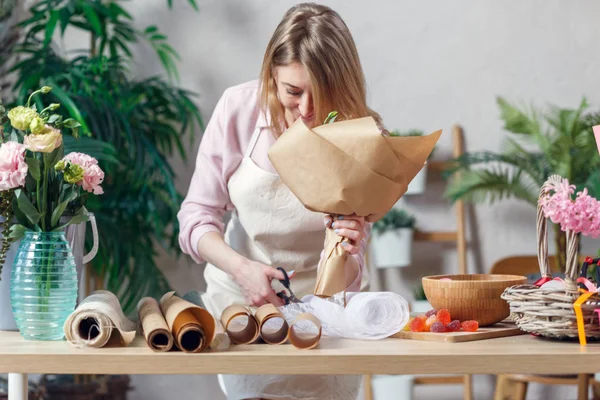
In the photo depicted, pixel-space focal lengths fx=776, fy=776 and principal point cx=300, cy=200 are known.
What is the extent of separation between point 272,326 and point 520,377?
2.47 meters

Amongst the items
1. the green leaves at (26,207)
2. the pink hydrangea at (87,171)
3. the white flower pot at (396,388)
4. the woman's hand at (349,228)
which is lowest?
the white flower pot at (396,388)

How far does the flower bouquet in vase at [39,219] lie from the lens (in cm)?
138

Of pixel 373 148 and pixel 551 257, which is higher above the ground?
pixel 373 148

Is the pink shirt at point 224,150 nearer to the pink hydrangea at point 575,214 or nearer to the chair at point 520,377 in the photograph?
the pink hydrangea at point 575,214

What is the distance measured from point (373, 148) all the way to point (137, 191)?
2.26m

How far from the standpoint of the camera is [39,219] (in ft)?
4.66

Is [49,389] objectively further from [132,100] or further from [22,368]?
[22,368]

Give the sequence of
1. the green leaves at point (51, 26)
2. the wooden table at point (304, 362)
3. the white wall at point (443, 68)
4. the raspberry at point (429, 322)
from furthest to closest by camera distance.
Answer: the white wall at point (443, 68) < the green leaves at point (51, 26) < the raspberry at point (429, 322) < the wooden table at point (304, 362)

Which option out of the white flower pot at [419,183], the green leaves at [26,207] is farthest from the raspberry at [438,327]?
the white flower pot at [419,183]

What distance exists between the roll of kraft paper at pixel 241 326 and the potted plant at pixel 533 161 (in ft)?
7.97

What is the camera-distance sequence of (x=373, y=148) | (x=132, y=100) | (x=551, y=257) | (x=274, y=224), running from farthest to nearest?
1. (x=551, y=257)
2. (x=132, y=100)
3. (x=274, y=224)
4. (x=373, y=148)

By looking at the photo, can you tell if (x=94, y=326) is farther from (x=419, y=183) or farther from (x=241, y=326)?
(x=419, y=183)

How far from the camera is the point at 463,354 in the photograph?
1231mm

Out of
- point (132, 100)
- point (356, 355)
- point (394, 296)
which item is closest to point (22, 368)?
point (356, 355)
